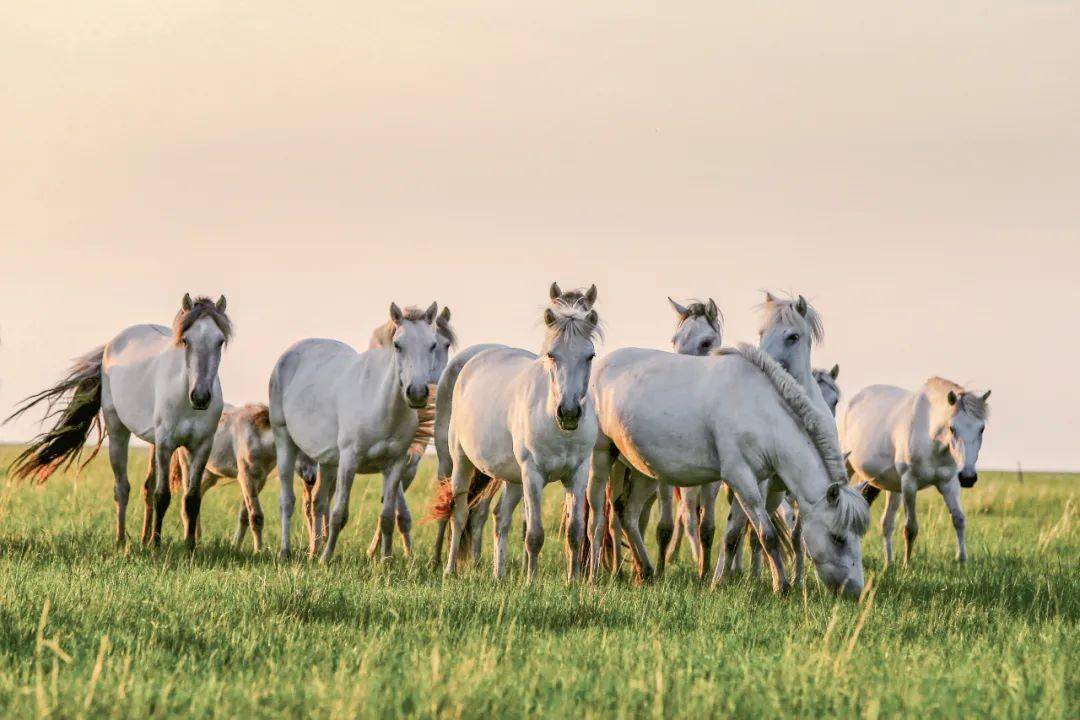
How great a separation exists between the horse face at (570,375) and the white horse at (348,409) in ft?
6.87

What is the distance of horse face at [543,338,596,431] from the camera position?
9.70m

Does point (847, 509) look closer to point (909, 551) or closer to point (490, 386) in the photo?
point (490, 386)

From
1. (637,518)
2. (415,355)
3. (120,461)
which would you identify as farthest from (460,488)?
(120,461)

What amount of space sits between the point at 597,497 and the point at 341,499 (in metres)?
2.63

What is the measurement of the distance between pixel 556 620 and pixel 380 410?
489 cm

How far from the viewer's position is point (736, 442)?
34.4 feet

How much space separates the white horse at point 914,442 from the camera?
15.0m

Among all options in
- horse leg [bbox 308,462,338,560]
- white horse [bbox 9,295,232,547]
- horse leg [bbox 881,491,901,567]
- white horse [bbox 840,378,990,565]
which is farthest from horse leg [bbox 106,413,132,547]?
white horse [bbox 840,378,990,565]

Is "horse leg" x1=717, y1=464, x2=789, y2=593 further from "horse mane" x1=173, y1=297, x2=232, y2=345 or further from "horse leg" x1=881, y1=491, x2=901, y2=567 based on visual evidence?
"horse mane" x1=173, y1=297, x2=232, y2=345

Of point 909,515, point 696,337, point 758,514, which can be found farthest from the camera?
point 909,515

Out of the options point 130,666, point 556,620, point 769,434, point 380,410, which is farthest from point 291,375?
point 130,666

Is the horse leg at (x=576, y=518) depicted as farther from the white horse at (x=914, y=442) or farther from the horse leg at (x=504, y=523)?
the white horse at (x=914, y=442)

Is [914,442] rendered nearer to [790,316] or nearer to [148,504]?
[790,316]

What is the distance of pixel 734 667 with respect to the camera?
256 inches
